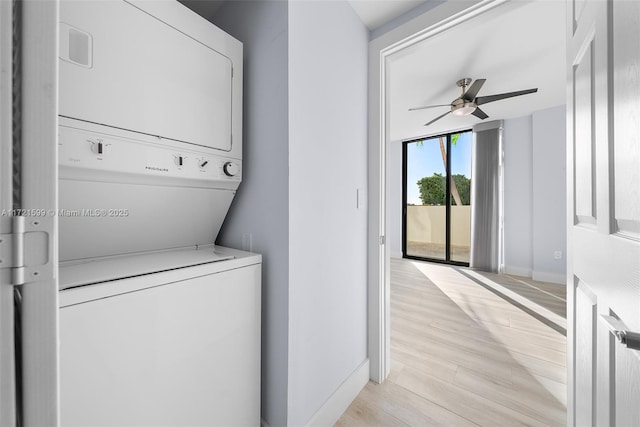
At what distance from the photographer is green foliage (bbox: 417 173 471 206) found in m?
4.98

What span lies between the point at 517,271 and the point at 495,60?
3.43m

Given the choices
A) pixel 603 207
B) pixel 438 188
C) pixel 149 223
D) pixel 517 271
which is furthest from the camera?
pixel 438 188

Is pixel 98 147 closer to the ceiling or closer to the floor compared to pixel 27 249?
closer to the ceiling

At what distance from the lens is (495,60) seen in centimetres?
253

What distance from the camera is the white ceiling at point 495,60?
1.88 meters

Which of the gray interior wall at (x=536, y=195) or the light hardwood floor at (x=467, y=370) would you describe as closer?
the light hardwood floor at (x=467, y=370)

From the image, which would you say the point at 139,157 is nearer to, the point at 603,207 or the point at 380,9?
the point at 603,207

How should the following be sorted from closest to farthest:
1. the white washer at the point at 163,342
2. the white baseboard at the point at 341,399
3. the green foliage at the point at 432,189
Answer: the white washer at the point at 163,342
the white baseboard at the point at 341,399
the green foliage at the point at 432,189

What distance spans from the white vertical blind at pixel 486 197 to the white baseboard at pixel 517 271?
167 mm

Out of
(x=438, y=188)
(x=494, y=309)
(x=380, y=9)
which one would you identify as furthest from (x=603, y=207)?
(x=438, y=188)

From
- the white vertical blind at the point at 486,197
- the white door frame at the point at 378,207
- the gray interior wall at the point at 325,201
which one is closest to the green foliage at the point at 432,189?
the white vertical blind at the point at 486,197

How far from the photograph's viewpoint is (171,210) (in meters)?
1.18

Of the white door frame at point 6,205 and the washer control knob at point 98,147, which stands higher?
the washer control knob at point 98,147

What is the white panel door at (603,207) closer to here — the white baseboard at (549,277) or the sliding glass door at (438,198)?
the white baseboard at (549,277)
